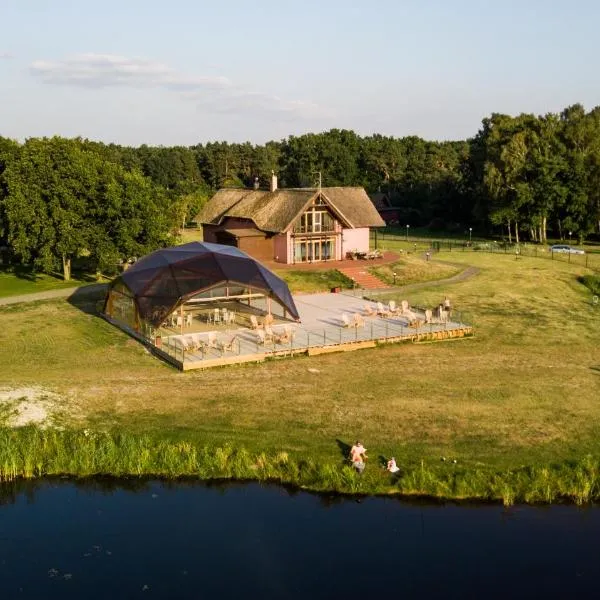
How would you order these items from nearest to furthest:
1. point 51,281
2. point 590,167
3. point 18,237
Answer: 1. point 18,237
2. point 51,281
3. point 590,167

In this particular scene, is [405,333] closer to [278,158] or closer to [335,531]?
[335,531]

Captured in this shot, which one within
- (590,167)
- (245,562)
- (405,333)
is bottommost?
(245,562)

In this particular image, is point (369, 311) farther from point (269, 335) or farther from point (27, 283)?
point (27, 283)

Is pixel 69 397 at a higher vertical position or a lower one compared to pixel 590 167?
Answer: lower

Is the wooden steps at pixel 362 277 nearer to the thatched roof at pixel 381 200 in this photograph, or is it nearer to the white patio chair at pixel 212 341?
the white patio chair at pixel 212 341

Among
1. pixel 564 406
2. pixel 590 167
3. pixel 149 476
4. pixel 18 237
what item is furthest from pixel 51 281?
pixel 590 167

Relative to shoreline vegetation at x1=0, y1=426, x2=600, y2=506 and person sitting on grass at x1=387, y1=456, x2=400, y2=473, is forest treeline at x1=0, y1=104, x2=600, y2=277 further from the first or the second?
person sitting on grass at x1=387, y1=456, x2=400, y2=473
